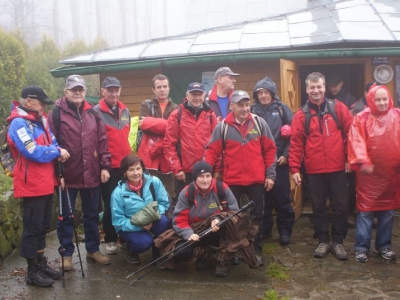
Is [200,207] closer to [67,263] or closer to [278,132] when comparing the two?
[278,132]

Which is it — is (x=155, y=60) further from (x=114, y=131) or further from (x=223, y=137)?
(x=223, y=137)

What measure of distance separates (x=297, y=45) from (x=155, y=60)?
2.46 metres

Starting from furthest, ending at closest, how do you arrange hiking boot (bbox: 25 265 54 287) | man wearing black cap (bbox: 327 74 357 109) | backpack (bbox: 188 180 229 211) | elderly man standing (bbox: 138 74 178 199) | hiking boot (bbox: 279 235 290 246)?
man wearing black cap (bbox: 327 74 357 109)
hiking boot (bbox: 279 235 290 246)
elderly man standing (bbox: 138 74 178 199)
backpack (bbox: 188 180 229 211)
hiking boot (bbox: 25 265 54 287)

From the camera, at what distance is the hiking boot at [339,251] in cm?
523

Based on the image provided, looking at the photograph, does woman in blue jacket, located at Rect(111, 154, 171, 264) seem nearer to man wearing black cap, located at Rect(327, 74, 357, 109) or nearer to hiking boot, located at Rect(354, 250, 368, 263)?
hiking boot, located at Rect(354, 250, 368, 263)

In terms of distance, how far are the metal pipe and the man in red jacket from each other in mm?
2323

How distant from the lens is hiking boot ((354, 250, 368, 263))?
515 cm

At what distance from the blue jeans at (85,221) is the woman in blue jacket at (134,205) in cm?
23

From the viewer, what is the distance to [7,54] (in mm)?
12742

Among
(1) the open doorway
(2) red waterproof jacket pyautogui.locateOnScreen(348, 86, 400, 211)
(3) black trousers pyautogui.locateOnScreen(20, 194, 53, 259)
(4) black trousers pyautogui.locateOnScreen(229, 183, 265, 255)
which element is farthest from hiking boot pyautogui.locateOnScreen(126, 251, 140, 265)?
(1) the open doorway

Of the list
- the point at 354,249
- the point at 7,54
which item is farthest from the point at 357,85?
the point at 7,54

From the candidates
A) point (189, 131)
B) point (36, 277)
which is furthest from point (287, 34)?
point (36, 277)

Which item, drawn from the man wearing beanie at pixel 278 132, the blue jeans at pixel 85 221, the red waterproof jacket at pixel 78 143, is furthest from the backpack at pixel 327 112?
the blue jeans at pixel 85 221

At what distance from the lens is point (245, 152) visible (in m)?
5.07
